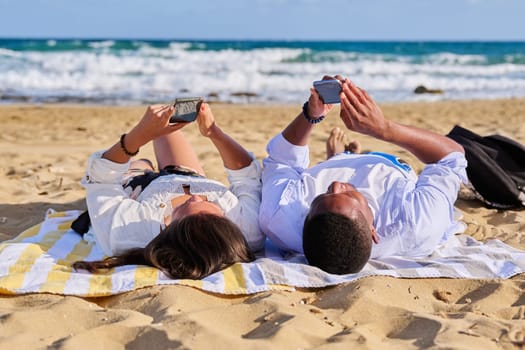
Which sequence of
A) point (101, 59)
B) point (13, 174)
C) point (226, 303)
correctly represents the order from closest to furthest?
point (226, 303) → point (13, 174) → point (101, 59)

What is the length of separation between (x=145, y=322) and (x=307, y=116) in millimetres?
1647

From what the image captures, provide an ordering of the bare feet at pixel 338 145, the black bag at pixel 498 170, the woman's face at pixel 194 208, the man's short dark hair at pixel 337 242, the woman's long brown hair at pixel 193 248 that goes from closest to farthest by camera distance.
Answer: the man's short dark hair at pixel 337 242 < the woman's long brown hair at pixel 193 248 < the woman's face at pixel 194 208 < the black bag at pixel 498 170 < the bare feet at pixel 338 145

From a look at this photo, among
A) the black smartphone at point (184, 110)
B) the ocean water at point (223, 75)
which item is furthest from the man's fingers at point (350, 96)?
the ocean water at point (223, 75)

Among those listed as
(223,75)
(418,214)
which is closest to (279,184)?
(418,214)

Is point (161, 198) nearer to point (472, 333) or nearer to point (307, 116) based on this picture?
point (307, 116)

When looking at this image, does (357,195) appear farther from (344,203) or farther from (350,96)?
(350,96)

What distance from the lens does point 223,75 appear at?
67.4 ft

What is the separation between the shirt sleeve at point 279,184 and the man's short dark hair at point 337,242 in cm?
26

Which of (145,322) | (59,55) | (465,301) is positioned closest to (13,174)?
(145,322)

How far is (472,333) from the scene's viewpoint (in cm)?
266

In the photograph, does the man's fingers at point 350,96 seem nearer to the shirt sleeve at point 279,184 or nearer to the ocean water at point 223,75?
the shirt sleeve at point 279,184

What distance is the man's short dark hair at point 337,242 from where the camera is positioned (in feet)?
10.3

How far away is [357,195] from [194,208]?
806 mm

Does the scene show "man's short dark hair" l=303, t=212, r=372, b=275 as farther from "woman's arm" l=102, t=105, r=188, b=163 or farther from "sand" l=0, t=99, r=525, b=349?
"woman's arm" l=102, t=105, r=188, b=163
